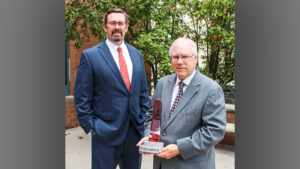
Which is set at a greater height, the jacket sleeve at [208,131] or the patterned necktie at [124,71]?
the patterned necktie at [124,71]

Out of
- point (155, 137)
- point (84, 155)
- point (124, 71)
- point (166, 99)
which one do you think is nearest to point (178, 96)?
point (166, 99)

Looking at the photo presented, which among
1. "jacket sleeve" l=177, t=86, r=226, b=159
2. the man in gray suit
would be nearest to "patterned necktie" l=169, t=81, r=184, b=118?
the man in gray suit

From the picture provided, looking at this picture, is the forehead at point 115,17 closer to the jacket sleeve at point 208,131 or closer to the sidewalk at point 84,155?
the jacket sleeve at point 208,131

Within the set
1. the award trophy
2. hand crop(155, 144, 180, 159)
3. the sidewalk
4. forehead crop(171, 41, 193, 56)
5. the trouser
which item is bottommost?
the sidewalk

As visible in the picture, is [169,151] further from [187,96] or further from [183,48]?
[183,48]

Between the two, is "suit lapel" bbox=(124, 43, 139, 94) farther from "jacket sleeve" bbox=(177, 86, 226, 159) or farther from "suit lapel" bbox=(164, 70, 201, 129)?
"jacket sleeve" bbox=(177, 86, 226, 159)

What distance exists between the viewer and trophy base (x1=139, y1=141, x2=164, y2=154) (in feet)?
5.70

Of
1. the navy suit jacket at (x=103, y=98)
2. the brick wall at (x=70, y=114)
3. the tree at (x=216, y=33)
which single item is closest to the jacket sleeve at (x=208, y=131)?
the navy suit jacket at (x=103, y=98)

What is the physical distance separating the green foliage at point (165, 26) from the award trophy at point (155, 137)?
3.00 metres

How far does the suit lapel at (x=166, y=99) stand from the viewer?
1845 millimetres

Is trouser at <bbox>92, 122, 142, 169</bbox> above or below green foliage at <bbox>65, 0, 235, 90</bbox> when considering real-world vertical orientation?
below

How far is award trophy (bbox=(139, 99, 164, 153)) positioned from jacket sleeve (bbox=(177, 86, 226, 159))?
151mm
